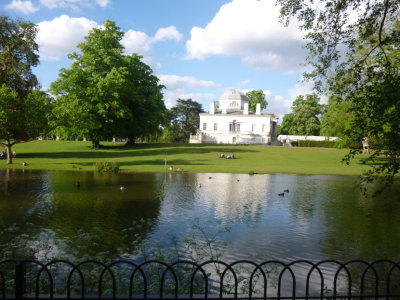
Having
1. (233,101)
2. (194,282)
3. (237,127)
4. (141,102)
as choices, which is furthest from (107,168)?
(233,101)

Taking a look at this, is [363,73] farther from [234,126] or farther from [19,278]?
[234,126]

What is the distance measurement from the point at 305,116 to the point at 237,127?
22.4 metres

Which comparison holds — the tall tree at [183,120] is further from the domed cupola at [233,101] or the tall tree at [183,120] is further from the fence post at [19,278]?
the fence post at [19,278]

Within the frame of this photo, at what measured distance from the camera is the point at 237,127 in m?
96.9

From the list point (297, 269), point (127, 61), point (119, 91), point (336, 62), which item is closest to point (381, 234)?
point (297, 269)

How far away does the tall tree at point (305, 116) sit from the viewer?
10350cm

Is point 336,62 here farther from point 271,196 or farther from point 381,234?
point 271,196

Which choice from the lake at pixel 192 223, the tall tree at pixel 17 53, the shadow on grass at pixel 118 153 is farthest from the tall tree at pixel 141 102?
the lake at pixel 192 223

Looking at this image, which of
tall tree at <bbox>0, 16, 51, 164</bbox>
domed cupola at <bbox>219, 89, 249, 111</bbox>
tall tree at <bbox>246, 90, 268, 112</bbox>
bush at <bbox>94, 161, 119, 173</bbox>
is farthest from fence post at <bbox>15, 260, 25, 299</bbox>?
tall tree at <bbox>246, 90, 268, 112</bbox>

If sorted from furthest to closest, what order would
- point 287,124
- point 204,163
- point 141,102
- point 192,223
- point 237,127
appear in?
point 287,124 < point 237,127 < point 141,102 < point 204,163 < point 192,223

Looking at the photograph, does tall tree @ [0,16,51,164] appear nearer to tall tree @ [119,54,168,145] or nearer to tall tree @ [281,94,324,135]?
tall tree @ [119,54,168,145]

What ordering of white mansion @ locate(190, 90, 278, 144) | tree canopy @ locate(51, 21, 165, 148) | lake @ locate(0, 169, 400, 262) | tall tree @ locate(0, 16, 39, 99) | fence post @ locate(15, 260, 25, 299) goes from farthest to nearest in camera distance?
white mansion @ locate(190, 90, 278, 144)
tree canopy @ locate(51, 21, 165, 148)
tall tree @ locate(0, 16, 39, 99)
lake @ locate(0, 169, 400, 262)
fence post @ locate(15, 260, 25, 299)

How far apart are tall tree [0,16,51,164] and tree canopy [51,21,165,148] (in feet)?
17.8

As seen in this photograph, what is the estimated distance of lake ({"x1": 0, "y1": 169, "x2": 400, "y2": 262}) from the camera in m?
10.1
